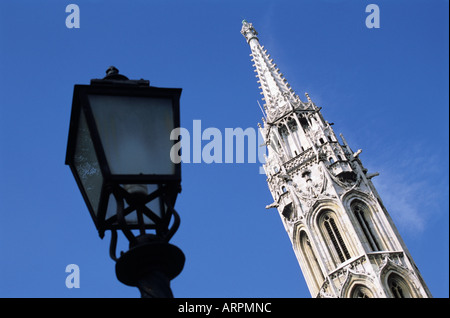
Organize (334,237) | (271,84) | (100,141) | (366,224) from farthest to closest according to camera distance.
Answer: (271,84)
(366,224)
(334,237)
(100,141)

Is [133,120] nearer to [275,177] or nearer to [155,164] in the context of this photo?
[155,164]

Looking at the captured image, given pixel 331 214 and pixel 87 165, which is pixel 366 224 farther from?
pixel 87 165

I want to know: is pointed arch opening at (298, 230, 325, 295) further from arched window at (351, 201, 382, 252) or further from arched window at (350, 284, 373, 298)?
arched window at (351, 201, 382, 252)

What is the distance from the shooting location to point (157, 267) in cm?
477

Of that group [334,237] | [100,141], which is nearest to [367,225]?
[334,237]

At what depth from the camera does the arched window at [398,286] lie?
43.2 metres

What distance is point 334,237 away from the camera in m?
46.3

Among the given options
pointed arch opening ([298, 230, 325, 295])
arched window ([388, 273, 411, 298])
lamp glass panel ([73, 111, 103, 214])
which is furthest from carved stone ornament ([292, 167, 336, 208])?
lamp glass panel ([73, 111, 103, 214])

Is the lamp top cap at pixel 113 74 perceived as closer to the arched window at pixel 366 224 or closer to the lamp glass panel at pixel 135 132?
the lamp glass panel at pixel 135 132

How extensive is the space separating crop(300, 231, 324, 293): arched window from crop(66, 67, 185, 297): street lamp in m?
41.8

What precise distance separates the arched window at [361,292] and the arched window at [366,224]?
3.15 m

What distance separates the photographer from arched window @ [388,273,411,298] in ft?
142

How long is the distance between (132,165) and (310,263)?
43.2 meters
